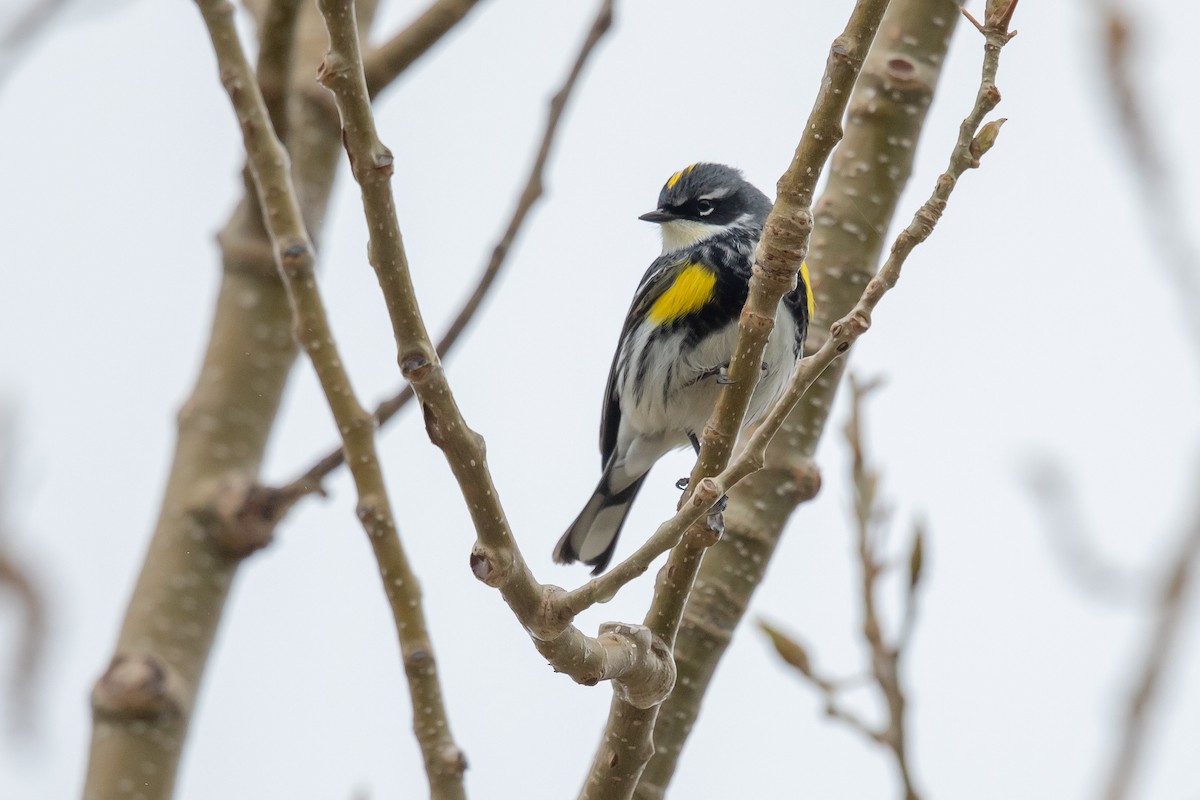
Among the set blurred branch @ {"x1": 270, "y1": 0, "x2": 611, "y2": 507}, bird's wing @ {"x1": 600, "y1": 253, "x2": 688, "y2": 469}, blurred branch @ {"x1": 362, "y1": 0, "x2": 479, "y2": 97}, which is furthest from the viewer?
bird's wing @ {"x1": 600, "y1": 253, "x2": 688, "y2": 469}

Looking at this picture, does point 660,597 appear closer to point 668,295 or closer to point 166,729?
point 166,729

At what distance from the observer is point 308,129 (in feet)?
12.5

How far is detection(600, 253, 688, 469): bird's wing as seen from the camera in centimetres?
452

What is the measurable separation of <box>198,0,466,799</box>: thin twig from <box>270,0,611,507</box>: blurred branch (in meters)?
0.43

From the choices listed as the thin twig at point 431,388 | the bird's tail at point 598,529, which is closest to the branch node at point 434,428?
the thin twig at point 431,388

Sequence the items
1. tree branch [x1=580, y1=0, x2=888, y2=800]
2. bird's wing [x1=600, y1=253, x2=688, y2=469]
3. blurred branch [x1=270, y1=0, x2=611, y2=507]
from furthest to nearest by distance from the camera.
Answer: bird's wing [x1=600, y1=253, x2=688, y2=469]
blurred branch [x1=270, y1=0, x2=611, y2=507]
tree branch [x1=580, y1=0, x2=888, y2=800]

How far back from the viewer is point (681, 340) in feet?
14.4

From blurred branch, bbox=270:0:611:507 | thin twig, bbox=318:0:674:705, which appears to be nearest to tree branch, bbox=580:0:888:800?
thin twig, bbox=318:0:674:705

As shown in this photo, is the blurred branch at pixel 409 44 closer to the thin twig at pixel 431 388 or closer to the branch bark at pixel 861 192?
the branch bark at pixel 861 192

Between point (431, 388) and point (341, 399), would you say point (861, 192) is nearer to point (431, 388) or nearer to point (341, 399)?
point (341, 399)

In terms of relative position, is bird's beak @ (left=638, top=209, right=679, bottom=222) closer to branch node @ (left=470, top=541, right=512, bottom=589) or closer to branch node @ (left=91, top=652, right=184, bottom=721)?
branch node @ (left=91, top=652, right=184, bottom=721)

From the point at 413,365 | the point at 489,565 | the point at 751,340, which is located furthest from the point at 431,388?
the point at 751,340

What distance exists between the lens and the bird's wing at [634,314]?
4520mm

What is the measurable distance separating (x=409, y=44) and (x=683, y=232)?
65.0 inches
